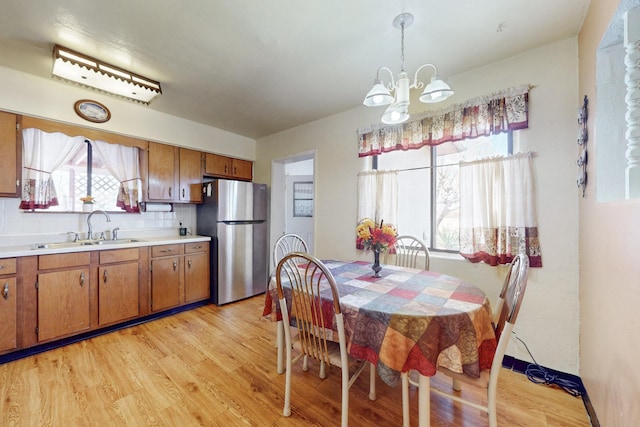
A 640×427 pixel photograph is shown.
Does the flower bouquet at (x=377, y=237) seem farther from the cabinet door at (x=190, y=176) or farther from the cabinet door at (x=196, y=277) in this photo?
the cabinet door at (x=190, y=176)

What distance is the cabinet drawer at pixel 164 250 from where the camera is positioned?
283 cm

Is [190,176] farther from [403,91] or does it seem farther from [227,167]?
[403,91]

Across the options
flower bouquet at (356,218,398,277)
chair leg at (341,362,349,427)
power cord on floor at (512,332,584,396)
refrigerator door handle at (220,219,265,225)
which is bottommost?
power cord on floor at (512,332,584,396)

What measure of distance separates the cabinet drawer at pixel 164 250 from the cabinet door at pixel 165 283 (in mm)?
59

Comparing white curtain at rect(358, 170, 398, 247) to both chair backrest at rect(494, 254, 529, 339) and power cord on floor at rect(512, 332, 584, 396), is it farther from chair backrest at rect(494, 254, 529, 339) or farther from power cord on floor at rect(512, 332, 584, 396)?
power cord on floor at rect(512, 332, 584, 396)

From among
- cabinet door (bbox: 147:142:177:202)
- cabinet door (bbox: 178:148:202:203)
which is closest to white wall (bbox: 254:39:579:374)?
cabinet door (bbox: 178:148:202:203)

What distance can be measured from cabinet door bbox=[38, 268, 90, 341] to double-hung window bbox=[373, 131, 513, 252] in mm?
3143

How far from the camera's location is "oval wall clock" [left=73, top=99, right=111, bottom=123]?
8.28 ft

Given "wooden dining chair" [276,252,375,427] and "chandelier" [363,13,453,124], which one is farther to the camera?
"chandelier" [363,13,453,124]

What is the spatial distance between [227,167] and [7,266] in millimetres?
2430

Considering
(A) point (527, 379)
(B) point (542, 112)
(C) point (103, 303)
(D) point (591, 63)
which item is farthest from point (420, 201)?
(C) point (103, 303)

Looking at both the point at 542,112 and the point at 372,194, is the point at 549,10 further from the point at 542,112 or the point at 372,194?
the point at 372,194

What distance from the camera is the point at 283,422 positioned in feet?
4.72

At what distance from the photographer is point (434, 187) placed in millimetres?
2459
